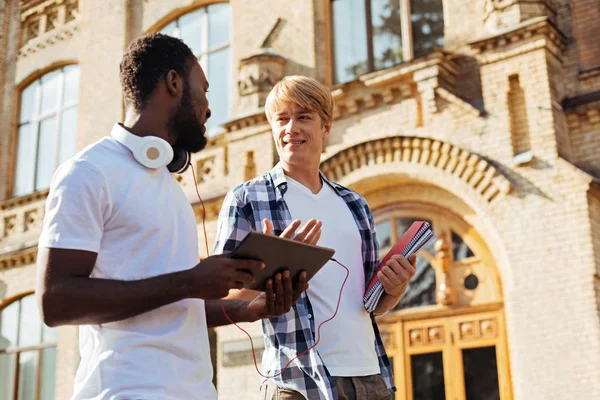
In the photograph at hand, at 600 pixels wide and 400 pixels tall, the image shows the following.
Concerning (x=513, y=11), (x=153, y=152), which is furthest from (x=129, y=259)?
(x=513, y=11)

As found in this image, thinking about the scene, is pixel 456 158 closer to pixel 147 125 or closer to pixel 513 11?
pixel 513 11

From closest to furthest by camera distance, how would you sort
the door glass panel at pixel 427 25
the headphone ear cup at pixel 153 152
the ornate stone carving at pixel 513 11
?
1. the headphone ear cup at pixel 153 152
2. the ornate stone carving at pixel 513 11
3. the door glass panel at pixel 427 25

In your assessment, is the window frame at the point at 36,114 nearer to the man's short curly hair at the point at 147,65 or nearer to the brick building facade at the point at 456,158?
the brick building facade at the point at 456,158

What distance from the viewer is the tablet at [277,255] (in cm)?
244

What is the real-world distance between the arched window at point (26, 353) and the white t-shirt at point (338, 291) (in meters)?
12.1

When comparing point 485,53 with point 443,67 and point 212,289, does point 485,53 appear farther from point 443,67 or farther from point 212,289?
point 212,289

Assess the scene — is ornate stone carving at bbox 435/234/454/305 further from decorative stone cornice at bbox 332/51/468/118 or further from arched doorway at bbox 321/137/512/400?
decorative stone cornice at bbox 332/51/468/118

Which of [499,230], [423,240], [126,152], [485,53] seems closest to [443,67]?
[485,53]

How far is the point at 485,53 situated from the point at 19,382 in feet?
34.3

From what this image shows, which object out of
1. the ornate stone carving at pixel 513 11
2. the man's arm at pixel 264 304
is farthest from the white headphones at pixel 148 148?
the ornate stone carving at pixel 513 11

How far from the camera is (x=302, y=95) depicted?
365 cm

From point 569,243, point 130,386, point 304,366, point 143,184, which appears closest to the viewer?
point 130,386

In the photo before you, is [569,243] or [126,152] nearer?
[126,152]

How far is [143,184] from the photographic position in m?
2.55
